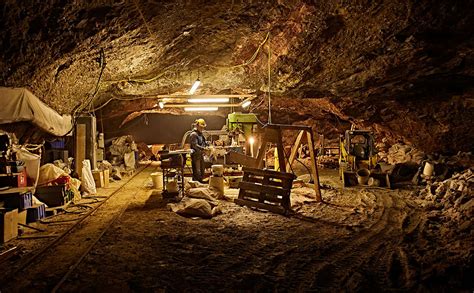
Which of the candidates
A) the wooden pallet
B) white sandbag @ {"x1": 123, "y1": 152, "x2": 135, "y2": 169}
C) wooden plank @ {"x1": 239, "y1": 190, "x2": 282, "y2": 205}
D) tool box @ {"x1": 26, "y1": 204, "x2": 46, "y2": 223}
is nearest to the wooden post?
the wooden pallet

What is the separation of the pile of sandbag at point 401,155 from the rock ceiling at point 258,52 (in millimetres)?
559

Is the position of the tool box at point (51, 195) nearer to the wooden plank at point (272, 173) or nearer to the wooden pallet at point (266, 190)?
the wooden pallet at point (266, 190)

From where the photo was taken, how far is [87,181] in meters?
9.95

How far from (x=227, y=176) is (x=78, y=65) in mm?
6000

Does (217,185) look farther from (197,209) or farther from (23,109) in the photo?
(23,109)

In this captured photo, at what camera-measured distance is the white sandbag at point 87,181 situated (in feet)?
32.3

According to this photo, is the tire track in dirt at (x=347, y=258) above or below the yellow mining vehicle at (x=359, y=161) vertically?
below

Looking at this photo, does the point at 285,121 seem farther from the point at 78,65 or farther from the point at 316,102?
the point at 78,65

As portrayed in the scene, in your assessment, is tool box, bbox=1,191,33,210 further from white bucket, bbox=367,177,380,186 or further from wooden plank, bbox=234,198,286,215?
white bucket, bbox=367,177,380,186

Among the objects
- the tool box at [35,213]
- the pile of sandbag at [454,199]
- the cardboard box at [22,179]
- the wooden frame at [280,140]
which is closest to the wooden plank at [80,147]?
the tool box at [35,213]

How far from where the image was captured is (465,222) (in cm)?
572

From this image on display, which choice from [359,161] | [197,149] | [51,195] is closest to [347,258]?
[197,149]

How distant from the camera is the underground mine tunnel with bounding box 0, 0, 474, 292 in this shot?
Result: 4.34 metres

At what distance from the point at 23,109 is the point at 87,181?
432 cm
